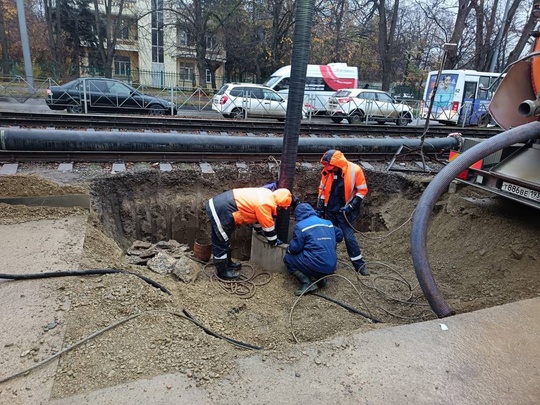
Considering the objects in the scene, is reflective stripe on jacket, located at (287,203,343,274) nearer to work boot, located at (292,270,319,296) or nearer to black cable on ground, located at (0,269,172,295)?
work boot, located at (292,270,319,296)

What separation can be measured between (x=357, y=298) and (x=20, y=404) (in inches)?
143

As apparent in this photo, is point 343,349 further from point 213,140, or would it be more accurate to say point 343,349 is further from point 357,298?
point 213,140

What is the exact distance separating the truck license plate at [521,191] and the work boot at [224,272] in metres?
3.75

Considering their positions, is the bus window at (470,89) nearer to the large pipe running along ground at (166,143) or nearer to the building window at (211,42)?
the large pipe running along ground at (166,143)

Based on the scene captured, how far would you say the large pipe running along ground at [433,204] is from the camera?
11.2 feet

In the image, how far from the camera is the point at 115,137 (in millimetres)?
7148

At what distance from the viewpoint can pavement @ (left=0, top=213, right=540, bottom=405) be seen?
2.29m

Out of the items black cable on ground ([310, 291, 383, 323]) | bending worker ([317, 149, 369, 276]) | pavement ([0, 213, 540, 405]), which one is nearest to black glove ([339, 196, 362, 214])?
bending worker ([317, 149, 369, 276])

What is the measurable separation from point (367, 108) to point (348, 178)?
14.0 meters

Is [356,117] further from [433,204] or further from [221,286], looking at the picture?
[433,204]

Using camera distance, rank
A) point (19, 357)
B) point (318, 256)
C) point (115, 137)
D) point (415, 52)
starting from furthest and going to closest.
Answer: point (415, 52)
point (115, 137)
point (318, 256)
point (19, 357)

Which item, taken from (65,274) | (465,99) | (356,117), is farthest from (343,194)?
(465,99)

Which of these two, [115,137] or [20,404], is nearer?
[20,404]

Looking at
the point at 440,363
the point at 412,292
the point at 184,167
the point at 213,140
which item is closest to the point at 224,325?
the point at 440,363
